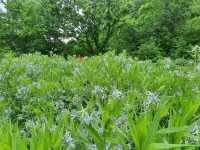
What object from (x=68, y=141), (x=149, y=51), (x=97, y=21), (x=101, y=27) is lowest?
(x=149, y=51)

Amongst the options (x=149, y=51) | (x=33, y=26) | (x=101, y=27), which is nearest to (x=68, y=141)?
(x=149, y=51)

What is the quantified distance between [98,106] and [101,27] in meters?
12.0

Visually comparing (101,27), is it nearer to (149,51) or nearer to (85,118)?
A: (149,51)

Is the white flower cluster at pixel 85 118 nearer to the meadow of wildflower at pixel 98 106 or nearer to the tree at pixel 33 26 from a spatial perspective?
the meadow of wildflower at pixel 98 106

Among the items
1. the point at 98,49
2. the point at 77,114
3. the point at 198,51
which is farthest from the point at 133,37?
the point at 77,114

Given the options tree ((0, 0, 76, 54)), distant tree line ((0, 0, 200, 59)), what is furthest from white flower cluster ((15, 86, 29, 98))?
tree ((0, 0, 76, 54))

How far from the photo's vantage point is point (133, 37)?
47.2 ft

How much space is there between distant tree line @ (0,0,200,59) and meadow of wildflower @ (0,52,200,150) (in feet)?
26.4

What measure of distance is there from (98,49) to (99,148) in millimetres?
12770

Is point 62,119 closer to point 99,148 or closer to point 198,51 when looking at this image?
point 99,148

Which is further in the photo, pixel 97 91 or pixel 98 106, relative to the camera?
pixel 97 91

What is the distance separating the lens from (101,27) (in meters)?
15.4

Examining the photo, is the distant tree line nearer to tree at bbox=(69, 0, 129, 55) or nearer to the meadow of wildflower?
tree at bbox=(69, 0, 129, 55)

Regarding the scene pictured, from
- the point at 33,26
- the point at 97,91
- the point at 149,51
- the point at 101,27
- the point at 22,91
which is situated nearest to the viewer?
the point at 97,91
